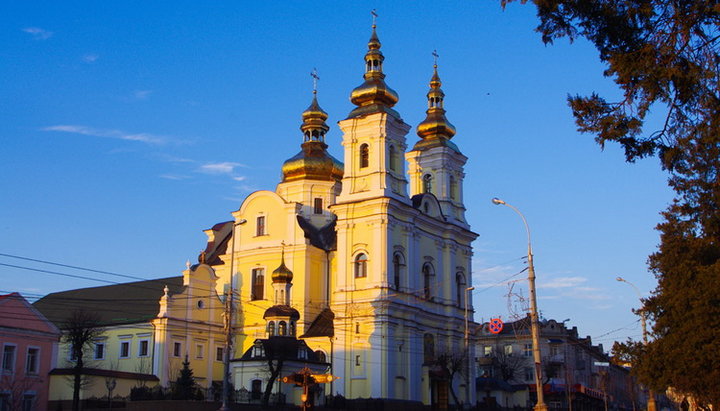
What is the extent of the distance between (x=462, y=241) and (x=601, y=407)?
37543mm

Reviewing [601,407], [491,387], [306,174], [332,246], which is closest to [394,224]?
[332,246]

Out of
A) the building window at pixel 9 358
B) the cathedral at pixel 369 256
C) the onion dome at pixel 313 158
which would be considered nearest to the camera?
the building window at pixel 9 358

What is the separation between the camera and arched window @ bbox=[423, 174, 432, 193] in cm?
5862

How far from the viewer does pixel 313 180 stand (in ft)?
196

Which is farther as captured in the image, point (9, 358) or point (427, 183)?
point (427, 183)

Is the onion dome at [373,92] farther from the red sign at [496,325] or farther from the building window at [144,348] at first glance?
the building window at [144,348]

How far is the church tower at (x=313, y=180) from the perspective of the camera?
5872 centimetres

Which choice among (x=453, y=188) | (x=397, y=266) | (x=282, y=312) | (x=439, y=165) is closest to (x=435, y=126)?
(x=439, y=165)

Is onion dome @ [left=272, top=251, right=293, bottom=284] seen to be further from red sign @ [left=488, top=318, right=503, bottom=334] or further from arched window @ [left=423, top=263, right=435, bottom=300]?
red sign @ [left=488, top=318, right=503, bottom=334]

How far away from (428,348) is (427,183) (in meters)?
12.5

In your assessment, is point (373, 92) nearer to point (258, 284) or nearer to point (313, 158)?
point (313, 158)

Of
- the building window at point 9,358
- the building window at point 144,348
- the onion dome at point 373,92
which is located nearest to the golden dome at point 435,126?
the onion dome at point 373,92

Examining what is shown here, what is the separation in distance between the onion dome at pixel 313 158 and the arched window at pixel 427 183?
6.33 meters

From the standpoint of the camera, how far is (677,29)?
14.2 meters
